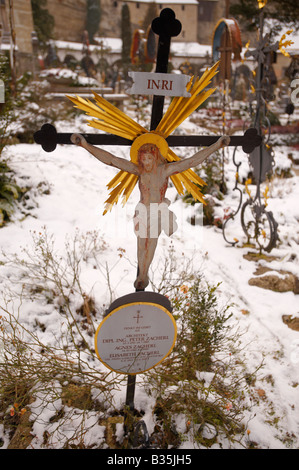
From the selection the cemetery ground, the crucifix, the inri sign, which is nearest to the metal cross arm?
the crucifix

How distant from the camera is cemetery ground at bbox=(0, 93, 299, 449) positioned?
5.78 ft

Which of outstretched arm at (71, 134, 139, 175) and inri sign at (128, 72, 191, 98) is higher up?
inri sign at (128, 72, 191, 98)

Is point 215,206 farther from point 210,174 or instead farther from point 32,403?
point 32,403

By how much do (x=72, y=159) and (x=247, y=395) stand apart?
4.58 metres

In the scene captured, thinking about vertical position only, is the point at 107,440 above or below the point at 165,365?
below

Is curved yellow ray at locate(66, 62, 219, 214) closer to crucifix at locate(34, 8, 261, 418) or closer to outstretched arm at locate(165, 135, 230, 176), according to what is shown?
crucifix at locate(34, 8, 261, 418)

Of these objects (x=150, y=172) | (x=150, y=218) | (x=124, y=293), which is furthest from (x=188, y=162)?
(x=124, y=293)

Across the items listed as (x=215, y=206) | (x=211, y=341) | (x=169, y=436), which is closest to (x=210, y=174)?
(x=215, y=206)

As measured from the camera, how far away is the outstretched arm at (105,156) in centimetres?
135

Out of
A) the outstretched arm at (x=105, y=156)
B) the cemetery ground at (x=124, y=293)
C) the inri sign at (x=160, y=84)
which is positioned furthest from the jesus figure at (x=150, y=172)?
the cemetery ground at (x=124, y=293)

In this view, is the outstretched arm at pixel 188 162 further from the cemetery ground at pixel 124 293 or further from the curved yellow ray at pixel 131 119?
the cemetery ground at pixel 124 293

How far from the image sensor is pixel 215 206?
4715 mm

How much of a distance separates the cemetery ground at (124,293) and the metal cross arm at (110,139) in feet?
2.90

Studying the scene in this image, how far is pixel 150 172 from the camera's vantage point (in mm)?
1407
